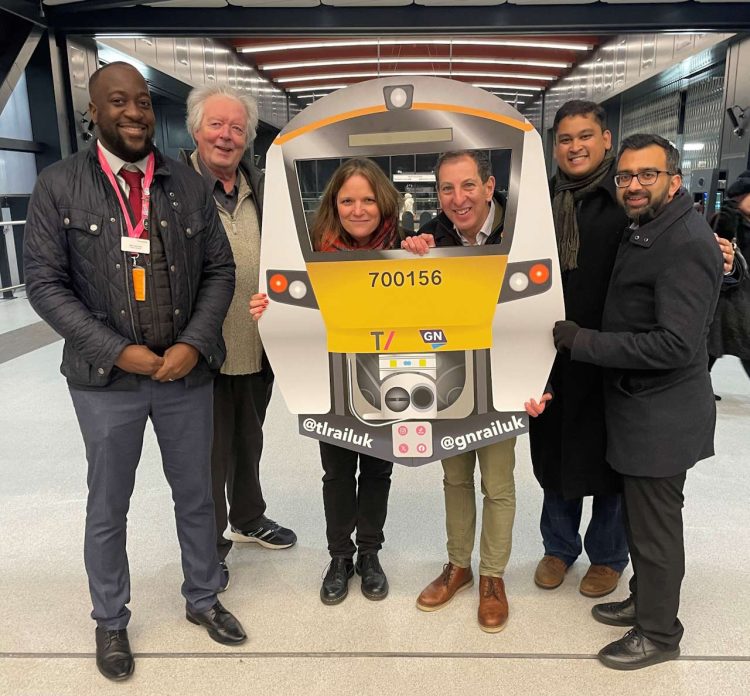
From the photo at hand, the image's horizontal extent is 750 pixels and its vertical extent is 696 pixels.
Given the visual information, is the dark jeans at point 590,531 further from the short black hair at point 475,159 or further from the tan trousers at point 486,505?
the short black hair at point 475,159

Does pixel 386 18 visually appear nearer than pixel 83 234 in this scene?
No

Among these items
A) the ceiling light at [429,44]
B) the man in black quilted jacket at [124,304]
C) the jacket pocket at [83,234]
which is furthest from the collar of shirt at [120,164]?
the ceiling light at [429,44]

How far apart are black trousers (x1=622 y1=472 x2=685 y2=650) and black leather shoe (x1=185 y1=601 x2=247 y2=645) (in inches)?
46.7

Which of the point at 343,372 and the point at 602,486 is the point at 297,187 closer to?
the point at 343,372

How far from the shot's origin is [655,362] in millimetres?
1542

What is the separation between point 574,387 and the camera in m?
1.96

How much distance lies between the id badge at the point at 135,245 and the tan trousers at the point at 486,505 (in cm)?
111

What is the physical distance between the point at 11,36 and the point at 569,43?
673 cm

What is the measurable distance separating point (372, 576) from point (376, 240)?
3.77ft

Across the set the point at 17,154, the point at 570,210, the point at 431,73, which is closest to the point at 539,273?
the point at 570,210

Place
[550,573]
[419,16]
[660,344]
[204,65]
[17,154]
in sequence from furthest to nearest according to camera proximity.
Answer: [204,65] → [17,154] → [419,16] → [550,573] → [660,344]

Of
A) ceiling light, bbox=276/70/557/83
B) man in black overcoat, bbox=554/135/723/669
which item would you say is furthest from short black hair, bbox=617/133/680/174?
ceiling light, bbox=276/70/557/83

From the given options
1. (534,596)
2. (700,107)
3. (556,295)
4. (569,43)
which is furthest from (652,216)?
(569,43)

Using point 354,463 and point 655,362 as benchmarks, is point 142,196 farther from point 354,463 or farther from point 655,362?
point 655,362
